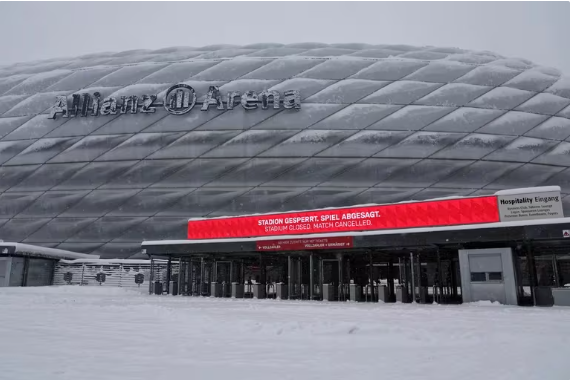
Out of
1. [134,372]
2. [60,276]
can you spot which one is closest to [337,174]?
[60,276]

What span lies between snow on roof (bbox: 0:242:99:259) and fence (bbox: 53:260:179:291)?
0.61 m

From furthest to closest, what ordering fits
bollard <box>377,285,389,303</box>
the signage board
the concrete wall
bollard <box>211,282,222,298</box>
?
bollard <box>211,282,222,298</box> → bollard <box>377,285,389,303</box> → the signage board → the concrete wall

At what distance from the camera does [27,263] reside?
2639 centimetres

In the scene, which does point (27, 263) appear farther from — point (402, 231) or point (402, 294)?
point (402, 231)

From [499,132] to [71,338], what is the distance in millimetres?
31671

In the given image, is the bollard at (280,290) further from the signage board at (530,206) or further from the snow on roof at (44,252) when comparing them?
the snow on roof at (44,252)

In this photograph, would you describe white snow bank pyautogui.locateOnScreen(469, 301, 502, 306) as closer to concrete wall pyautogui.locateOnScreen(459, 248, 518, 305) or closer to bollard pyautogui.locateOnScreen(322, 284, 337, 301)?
concrete wall pyautogui.locateOnScreen(459, 248, 518, 305)

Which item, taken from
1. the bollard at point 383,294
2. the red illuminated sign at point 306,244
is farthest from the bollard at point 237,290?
the bollard at point 383,294

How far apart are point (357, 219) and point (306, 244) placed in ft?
8.15

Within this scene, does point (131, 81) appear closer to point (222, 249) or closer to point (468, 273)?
point (222, 249)

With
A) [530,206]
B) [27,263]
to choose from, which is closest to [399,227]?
[530,206]

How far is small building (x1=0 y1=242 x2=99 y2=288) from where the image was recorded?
24781mm

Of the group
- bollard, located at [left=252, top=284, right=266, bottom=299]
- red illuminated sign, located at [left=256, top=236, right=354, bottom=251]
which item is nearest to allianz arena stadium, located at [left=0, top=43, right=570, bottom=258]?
bollard, located at [left=252, top=284, right=266, bottom=299]

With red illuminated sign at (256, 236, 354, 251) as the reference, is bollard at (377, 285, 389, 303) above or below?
below
